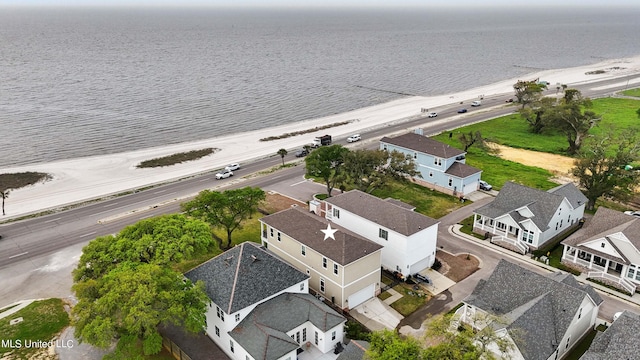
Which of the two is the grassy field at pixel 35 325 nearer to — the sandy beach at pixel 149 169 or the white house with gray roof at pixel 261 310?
the white house with gray roof at pixel 261 310

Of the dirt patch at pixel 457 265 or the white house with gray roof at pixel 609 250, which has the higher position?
the white house with gray roof at pixel 609 250

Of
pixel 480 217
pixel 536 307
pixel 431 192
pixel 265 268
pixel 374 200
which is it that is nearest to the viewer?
pixel 536 307

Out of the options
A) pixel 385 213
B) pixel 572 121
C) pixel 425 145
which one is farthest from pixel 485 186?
pixel 572 121

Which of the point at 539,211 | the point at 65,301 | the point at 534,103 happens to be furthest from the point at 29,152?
the point at 534,103

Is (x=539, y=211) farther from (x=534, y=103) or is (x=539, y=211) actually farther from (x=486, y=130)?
(x=534, y=103)

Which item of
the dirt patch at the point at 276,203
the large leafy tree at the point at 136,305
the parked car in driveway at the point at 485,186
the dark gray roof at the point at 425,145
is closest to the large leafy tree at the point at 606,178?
the parked car in driveway at the point at 485,186

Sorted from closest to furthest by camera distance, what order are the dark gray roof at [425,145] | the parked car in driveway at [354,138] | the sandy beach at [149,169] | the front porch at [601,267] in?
the front porch at [601,267] → the dark gray roof at [425,145] → the sandy beach at [149,169] → the parked car in driveway at [354,138]
